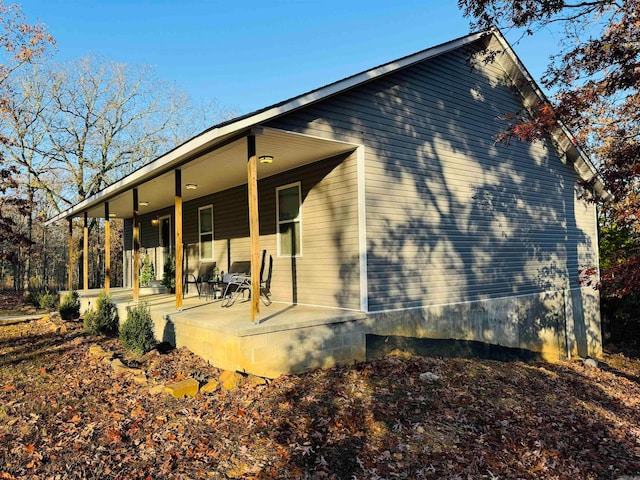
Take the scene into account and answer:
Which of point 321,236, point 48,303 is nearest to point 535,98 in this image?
point 321,236

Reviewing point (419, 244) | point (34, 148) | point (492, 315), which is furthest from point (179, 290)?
point (34, 148)

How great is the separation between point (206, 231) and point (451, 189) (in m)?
6.28

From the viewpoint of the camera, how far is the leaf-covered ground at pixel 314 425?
3545 millimetres

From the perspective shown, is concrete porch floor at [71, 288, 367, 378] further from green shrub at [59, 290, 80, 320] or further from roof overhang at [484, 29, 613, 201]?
roof overhang at [484, 29, 613, 201]

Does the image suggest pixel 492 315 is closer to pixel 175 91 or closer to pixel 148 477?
pixel 148 477

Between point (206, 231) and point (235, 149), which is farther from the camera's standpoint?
point (206, 231)

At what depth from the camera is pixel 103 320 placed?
8133 millimetres

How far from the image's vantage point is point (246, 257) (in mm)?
9734

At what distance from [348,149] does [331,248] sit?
159cm

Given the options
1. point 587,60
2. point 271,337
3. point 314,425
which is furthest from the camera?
point 587,60

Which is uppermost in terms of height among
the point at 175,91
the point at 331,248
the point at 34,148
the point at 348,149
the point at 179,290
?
the point at 175,91

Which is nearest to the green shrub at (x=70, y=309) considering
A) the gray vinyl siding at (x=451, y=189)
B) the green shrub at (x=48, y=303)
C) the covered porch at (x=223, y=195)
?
the covered porch at (x=223, y=195)

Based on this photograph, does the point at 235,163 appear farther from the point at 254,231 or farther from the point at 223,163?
the point at 254,231

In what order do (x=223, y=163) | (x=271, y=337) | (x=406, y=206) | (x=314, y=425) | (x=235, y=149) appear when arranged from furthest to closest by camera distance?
(x=223, y=163)
(x=406, y=206)
(x=235, y=149)
(x=271, y=337)
(x=314, y=425)
